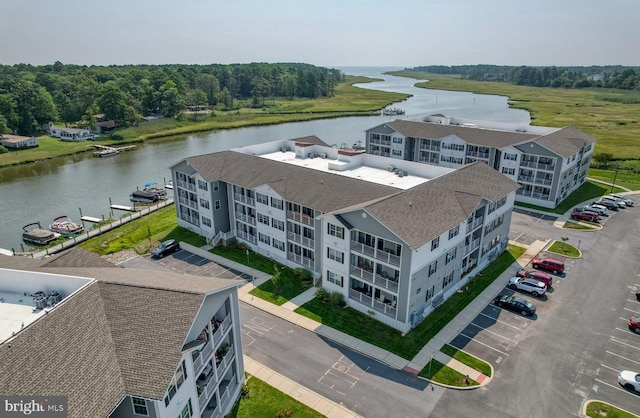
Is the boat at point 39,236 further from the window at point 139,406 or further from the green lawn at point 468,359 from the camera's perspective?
the green lawn at point 468,359

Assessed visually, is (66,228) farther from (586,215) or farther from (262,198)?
(586,215)

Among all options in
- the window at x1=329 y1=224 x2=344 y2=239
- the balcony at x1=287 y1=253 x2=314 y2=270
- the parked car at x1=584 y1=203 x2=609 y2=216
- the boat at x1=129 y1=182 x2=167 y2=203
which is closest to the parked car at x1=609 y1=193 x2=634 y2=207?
the parked car at x1=584 y1=203 x2=609 y2=216

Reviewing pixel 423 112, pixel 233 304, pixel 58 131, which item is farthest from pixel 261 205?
pixel 423 112

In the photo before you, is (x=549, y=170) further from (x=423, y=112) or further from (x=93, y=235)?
(x=423, y=112)

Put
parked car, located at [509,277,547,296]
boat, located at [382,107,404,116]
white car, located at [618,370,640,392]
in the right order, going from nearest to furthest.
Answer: white car, located at [618,370,640,392], parked car, located at [509,277,547,296], boat, located at [382,107,404,116]

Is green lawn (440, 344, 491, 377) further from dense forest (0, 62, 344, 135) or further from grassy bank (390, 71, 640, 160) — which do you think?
dense forest (0, 62, 344, 135)

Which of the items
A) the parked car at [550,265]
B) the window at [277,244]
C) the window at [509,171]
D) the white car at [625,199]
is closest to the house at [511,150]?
the window at [509,171]
